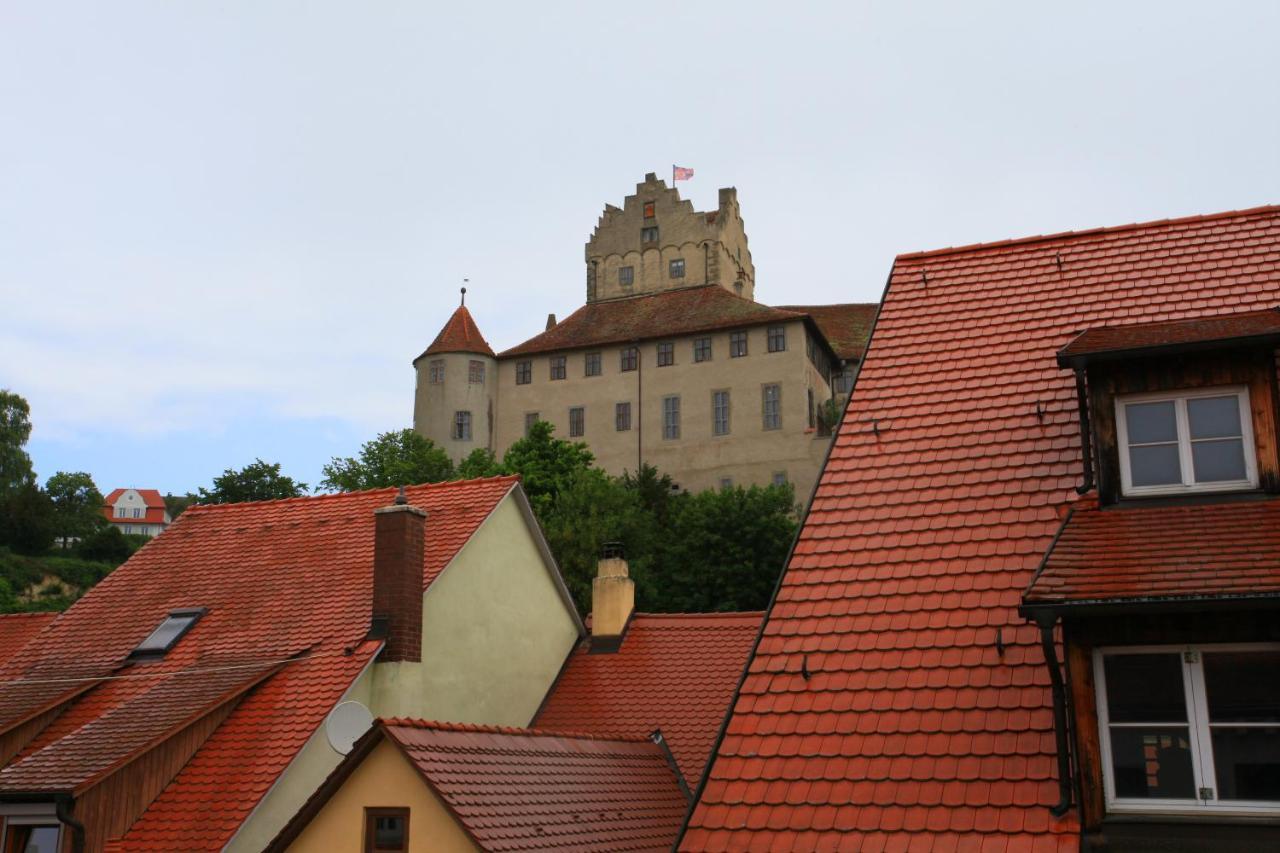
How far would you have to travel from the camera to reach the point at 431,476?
211ft

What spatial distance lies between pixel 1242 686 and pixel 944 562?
2.34 metres

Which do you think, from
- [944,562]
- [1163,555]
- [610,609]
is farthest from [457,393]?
[1163,555]

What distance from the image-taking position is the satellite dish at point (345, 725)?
15.0m

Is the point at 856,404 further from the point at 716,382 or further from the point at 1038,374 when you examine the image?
the point at 716,382

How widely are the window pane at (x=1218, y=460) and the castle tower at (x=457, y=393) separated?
2662 inches

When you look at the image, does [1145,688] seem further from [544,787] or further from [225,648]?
[225,648]

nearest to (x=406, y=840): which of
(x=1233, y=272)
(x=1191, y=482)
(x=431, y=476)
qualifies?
(x=1191, y=482)

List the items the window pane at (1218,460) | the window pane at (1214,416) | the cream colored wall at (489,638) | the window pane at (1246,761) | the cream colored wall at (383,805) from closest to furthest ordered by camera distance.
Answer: the window pane at (1246,761) → the window pane at (1218,460) → the window pane at (1214,416) → the cream colored wall at (383,805) → the cream colored wall at (489,638)

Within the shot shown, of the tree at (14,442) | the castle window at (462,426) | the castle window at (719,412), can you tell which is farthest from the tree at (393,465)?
the tree at (14,442)

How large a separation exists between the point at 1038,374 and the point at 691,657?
12.2 m

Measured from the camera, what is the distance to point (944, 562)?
9586 millimetres

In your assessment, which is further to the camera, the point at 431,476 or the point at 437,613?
the point at 431,476

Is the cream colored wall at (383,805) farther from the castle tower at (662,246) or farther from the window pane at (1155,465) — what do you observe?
the castle tower at (662,246)

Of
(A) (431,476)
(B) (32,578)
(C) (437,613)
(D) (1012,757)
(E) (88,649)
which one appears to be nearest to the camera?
(D) (1012,757)
